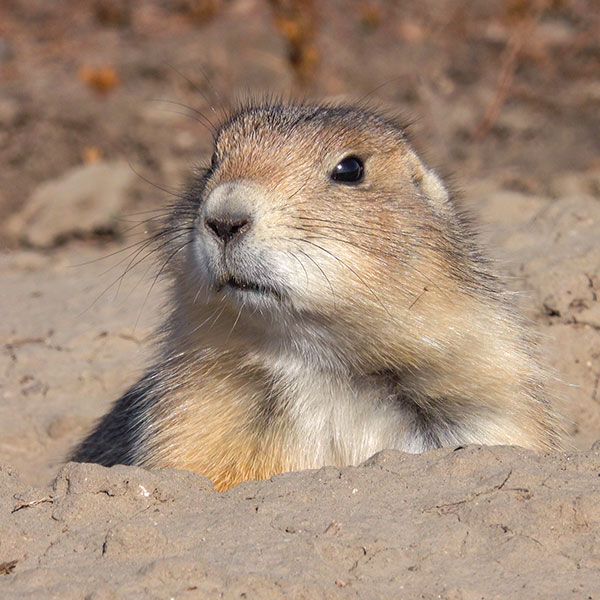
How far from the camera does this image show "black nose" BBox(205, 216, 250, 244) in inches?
166

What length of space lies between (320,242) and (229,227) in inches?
16.7

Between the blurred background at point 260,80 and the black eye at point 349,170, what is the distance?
6.15m

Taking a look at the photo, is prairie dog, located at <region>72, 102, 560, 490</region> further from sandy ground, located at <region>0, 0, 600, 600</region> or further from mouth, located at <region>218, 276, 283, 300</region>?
sandy ground, located at <region>0, 0, 600, 600</region>

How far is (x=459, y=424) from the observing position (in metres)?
4.94

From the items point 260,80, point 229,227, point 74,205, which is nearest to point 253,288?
point 229,227

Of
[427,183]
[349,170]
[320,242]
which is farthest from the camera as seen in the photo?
[427,183]

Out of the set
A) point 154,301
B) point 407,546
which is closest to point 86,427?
point 154,301

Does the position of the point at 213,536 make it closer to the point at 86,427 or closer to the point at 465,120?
the point at 86,427

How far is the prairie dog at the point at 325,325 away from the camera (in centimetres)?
440

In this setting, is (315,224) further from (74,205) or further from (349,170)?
(74,205)

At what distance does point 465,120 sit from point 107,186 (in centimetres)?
483

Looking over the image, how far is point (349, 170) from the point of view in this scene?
507 centimetres

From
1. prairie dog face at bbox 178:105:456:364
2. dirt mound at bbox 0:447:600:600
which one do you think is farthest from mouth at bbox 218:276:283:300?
dirt mound at bbox 0:447:600:600

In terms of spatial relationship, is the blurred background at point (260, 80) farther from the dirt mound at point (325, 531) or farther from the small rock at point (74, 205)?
the dirt mound at point (325, 531)
